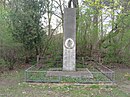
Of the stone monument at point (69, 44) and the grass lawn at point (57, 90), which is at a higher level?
the stone monument at point (69, 44)

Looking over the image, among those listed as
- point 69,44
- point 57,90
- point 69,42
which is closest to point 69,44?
point 69,44

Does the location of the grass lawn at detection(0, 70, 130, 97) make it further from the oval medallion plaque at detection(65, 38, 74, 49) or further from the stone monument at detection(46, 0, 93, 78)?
the oval medallion plaque at detection(65, 38, 74, 49)

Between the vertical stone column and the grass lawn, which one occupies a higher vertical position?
the vertical stone column

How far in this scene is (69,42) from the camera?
13562 mm

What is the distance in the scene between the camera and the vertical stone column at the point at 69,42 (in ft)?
44.4

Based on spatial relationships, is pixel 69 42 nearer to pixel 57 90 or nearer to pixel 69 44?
pixel 69 44

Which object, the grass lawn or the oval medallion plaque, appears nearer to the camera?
the grass lawn

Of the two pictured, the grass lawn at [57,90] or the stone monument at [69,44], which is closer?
the grass lawn at [57,90]

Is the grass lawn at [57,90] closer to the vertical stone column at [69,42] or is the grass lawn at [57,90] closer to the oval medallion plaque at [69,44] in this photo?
the vertical stone column at [69,42]

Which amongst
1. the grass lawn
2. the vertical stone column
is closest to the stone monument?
the vertical stone column

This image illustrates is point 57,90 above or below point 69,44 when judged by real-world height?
below

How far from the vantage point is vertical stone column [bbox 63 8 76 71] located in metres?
13.5

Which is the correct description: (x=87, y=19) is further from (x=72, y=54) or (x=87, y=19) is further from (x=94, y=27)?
(x=72, y=54)

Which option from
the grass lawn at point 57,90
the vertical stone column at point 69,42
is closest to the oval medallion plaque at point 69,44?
the vertical stone column at point 69,42
